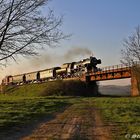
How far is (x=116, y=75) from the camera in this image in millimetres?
75188

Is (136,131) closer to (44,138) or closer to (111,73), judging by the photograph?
(44,138)

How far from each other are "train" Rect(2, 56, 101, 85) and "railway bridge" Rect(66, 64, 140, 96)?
1343mm

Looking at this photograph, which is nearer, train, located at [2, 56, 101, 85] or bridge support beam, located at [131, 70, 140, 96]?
bridge support beam, located at [131, 70, 140, 96]

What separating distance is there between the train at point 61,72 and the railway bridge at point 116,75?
1343mm

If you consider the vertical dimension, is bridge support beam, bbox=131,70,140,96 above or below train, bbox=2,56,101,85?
below

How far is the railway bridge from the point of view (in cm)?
7119

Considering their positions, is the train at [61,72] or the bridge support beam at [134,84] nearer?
the bridge support beam at [134,84]

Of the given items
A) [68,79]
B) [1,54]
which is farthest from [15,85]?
[1,54]

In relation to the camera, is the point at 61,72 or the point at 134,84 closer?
the point at 134,84

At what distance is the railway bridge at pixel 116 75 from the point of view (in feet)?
234

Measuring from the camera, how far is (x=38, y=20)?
27.1m

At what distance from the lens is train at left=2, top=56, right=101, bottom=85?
81188mm

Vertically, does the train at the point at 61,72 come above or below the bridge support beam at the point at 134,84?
above

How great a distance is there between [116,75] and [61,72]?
17793mm
